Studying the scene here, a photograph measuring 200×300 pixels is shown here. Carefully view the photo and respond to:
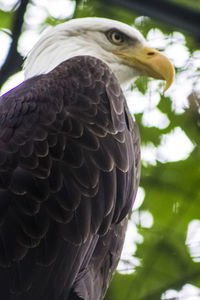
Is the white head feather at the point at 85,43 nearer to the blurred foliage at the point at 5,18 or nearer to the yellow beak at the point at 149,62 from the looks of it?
the yellow beak at the point at 149,62

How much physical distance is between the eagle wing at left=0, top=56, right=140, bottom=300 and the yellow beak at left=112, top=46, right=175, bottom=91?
0.56m

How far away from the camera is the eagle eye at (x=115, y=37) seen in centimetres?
526

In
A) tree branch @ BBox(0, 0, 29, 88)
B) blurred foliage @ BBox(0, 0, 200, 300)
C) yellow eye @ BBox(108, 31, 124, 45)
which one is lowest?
blurred foliage @ BBox(0, 0, 200, 300)

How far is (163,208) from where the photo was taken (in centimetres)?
552

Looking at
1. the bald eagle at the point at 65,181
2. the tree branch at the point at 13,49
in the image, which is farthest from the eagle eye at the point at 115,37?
the tree branch at the point at 13,49

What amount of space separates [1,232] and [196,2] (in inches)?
75.0

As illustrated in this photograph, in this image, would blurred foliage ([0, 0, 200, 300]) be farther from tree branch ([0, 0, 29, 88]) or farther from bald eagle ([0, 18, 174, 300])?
tree branch ([0, 0, 29, 88])

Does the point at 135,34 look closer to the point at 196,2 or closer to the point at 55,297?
the point at 196,2

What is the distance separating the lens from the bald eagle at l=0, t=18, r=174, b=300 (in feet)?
13.2

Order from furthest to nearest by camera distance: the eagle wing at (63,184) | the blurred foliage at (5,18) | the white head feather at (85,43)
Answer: the blurred foliage at (5,18) < the white head feather at (85,43) < the eagle wing at (63,184)

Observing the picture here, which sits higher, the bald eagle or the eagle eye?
the eagle eye

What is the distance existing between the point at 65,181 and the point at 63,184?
19 mm

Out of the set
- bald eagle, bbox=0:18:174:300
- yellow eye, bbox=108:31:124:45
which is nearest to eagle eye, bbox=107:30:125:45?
yellow eye, bbox=108:31:124:45

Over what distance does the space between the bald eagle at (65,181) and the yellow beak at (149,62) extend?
1.52ft
